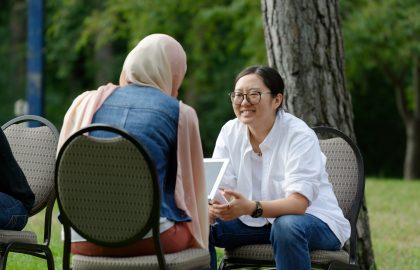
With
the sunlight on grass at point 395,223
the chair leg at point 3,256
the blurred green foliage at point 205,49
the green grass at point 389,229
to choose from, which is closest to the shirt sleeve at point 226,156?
the chair leg at point 3,256

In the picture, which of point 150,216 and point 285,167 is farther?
point 285,167

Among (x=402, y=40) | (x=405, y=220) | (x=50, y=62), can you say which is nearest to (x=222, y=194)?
(x=405, y=220)

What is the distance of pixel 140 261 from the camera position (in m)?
3.84

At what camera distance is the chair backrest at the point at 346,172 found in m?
5.04

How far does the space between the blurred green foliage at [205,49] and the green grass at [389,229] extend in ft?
15.2

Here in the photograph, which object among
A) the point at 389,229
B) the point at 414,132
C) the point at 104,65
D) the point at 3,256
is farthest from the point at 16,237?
the point at 104,65

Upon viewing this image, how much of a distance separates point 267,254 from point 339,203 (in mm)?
632

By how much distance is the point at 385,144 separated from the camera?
30.8 m

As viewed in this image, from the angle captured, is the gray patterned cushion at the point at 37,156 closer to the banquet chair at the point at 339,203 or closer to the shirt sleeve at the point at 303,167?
the banquet chair at the point at 339,203

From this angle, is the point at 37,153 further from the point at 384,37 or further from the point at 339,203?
the point at 384,37

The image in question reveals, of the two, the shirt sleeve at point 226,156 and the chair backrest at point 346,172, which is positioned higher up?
the shirt sleeve at point 226,156

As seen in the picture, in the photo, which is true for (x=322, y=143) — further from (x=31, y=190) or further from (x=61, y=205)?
(x=61, y=205)

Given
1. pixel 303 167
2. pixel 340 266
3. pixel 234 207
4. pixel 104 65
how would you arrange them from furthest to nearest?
pixel 104 65 < pixel 340 266 < pixel 303 167 < pixel 234 207

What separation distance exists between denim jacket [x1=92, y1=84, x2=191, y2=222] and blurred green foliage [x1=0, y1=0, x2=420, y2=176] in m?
15.5
